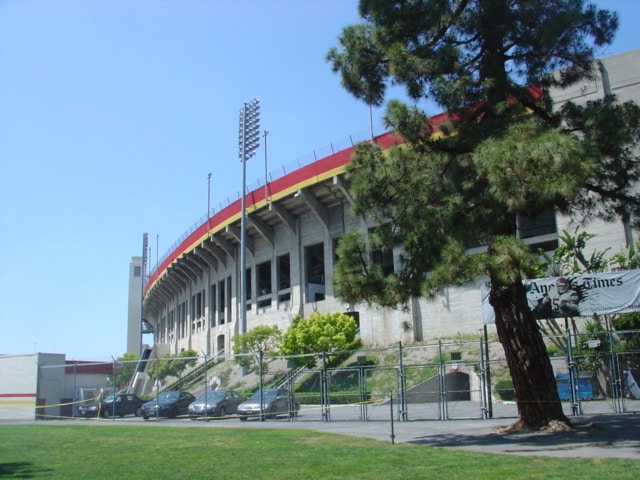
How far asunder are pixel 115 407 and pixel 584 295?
2309 centimetres

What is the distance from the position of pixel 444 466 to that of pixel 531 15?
1064 cm

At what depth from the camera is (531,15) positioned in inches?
596

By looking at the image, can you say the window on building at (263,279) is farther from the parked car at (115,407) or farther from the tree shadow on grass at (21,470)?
the tree shadow on grass at (21,470)

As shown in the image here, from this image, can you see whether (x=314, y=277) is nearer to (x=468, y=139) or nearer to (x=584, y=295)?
(x=584, y=295)

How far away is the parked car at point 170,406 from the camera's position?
29.7 metres

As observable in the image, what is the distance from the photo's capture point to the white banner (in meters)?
21.8

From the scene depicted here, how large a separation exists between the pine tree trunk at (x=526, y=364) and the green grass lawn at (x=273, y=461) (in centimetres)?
331

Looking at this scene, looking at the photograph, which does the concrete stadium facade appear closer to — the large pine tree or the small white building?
the large pine tree

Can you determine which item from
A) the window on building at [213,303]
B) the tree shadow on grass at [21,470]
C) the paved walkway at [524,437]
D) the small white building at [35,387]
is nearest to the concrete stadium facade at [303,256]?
the window on building at [213,303]

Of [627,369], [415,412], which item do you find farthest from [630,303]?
[415,412]

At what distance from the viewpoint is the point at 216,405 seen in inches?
1092

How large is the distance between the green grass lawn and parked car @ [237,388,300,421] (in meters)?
8.34

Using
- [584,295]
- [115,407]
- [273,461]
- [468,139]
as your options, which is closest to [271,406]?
[115,407]

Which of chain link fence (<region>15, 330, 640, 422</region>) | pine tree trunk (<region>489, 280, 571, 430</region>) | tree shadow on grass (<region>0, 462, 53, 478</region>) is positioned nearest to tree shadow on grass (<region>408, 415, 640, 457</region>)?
pine tree trunk (<region>489, 280, 571, 430</region>)
